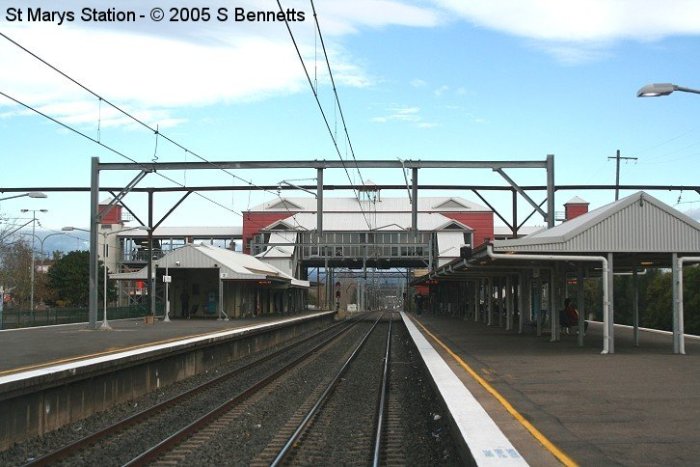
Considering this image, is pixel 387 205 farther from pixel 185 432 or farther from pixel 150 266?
pixel 185 432

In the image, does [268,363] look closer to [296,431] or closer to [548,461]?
[296,431]

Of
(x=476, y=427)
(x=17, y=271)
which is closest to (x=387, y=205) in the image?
(x=17, y=271)

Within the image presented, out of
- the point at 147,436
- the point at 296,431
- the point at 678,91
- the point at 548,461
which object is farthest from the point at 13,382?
the point at 678,91

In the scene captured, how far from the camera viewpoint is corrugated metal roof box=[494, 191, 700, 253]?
18031 millimetres

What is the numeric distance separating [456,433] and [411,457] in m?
1.19

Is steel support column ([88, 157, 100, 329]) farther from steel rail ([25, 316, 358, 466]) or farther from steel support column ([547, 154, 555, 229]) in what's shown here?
steel support column ([547, 154, 555, 229])

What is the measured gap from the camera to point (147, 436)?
11.1m

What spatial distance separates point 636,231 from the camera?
18109 millimetres

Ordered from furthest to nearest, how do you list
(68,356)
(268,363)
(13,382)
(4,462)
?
(268,363)
(68,356)
(13,382)
(4,462)

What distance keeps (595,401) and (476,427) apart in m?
2.93

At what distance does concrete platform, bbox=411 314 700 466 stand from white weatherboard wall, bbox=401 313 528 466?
0.16m

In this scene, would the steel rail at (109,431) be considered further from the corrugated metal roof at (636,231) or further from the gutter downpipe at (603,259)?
the corrugated metal roof at (636,231)

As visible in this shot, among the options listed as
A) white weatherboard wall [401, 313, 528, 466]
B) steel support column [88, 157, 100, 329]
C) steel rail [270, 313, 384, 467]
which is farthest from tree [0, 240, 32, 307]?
white weatherboard wall [401, 313, 528, 466]

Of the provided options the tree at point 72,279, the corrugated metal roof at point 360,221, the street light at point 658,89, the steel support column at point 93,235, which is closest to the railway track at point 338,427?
the street light at point 658,89
